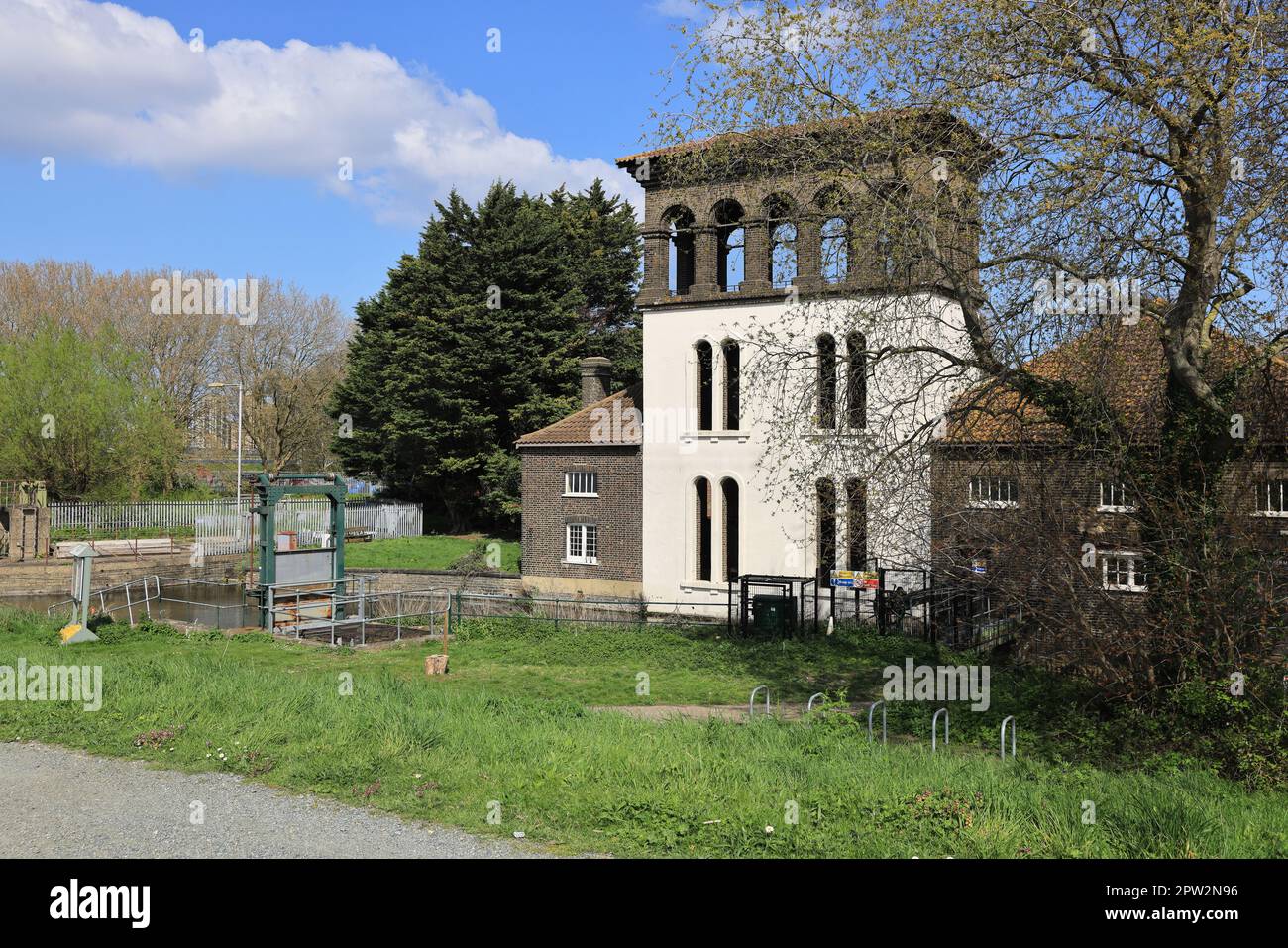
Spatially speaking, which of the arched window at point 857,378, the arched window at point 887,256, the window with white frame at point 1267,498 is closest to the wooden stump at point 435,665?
the arched window at point 857,378

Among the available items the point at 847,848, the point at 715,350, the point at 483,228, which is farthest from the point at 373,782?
the point at 483,228

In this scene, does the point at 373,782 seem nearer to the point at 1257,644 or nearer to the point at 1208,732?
the point at 1208,732

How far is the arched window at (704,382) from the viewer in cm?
2944

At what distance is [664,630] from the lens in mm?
23484

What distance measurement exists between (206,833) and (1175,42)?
1235 cm

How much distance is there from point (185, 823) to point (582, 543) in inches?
950

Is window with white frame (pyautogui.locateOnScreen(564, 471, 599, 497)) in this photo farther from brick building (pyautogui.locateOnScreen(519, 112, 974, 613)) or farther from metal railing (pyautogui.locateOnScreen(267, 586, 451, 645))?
metal railing (pyautogui.locateOnScreen(267, 586, 451, 645))

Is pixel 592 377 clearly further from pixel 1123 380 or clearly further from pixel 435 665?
pixel 1123 380

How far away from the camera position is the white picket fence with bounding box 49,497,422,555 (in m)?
41.2

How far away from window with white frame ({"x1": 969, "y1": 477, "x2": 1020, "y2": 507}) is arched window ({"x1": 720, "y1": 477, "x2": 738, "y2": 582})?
1004cm

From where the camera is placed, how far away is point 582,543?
31781 mm

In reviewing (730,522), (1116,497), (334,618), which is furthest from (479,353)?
(1116,497)

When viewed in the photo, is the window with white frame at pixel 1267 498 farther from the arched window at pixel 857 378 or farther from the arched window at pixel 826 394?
the arched window at pixel 826 394

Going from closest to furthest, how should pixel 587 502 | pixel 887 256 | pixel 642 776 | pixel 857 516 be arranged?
pixel 642 776 < pixel 887 256 < pixel 857 516 < pixel 587 502
